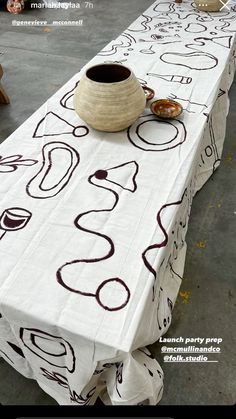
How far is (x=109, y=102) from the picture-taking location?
0.90 metres

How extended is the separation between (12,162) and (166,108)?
0.56 meters

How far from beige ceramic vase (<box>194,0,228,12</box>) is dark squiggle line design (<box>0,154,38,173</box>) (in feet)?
5.52

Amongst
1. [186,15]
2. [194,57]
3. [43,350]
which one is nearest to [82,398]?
[43,350]

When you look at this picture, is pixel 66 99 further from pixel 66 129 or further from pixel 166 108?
pixel 166 108

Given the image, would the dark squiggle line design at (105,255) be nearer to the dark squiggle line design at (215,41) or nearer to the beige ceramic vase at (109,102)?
the beige ceramic vase at (109,102)

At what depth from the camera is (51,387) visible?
86 cm

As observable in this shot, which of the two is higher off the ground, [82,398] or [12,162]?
[12,162]

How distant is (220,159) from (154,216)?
110 cm

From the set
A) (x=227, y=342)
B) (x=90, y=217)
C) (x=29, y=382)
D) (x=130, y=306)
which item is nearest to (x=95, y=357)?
(x=130, y=306)

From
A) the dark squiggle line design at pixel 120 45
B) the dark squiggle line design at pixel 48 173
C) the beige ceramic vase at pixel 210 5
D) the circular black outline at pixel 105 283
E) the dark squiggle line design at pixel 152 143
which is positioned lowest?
the circular black outline at pixel 105 283

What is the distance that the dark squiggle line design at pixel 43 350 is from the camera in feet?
2.07

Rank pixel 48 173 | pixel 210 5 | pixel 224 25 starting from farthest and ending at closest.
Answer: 1. pixel 210 5
2. pixel 224 25
3. pixel 48 173

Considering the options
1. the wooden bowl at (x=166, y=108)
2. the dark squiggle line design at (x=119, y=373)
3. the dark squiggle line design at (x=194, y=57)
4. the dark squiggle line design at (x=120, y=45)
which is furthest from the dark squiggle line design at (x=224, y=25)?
the dark squiggle line design at (x=119, y=373)

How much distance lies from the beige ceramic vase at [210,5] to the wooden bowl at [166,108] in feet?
4.00
